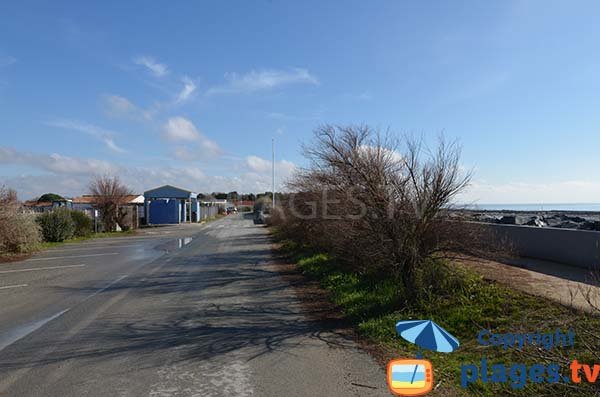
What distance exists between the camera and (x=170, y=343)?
6367mm

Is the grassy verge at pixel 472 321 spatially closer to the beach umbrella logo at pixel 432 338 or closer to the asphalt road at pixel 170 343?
the beach umbrella logo at pixel 432 338

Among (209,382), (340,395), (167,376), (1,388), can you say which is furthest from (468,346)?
(1,388)

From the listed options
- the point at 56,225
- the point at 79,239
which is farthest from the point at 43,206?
the point at 56,225

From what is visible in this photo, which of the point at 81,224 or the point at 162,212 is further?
the point at 162,212

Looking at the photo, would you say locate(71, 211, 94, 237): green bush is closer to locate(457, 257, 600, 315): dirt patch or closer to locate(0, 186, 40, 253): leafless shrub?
locate(0, 186, 40, 253): leafless shrub

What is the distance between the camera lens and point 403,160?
8477 mm

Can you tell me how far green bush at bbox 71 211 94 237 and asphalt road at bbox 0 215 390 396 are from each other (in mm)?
20166

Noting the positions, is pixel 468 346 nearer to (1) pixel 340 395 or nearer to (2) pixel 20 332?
(1) pixel 340 395

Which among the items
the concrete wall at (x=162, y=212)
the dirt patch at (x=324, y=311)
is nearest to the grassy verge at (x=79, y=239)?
the concrete wall at (x=162, y=212)

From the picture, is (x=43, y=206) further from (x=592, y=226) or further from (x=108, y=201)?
(x=592, y=226)

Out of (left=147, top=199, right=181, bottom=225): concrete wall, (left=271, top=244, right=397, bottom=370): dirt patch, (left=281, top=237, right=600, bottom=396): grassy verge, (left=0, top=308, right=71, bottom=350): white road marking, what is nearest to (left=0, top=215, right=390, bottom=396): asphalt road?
(left=0, top=308, right=71, bottom=350): white road marking

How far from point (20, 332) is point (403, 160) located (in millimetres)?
7127

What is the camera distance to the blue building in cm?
5284

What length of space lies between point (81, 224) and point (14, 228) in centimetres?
1191
